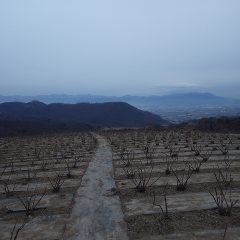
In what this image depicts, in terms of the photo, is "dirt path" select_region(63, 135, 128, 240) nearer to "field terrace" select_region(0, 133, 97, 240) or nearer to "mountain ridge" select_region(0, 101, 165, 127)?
"field terrace" select_region(0, 133, 97, 240)

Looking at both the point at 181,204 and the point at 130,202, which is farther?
the point at 130,202

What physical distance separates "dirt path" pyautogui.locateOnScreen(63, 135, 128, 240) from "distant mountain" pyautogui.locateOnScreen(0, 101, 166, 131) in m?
113

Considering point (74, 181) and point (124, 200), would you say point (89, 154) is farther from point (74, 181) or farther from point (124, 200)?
point (124, 200)

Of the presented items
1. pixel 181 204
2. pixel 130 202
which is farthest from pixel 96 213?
pixel 181 204

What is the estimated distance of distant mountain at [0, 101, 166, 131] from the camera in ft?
432

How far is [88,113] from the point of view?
14488cm

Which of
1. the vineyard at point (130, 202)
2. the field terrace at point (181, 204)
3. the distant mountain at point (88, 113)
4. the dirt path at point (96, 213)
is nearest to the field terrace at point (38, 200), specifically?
the vineyard at point (130, 202)

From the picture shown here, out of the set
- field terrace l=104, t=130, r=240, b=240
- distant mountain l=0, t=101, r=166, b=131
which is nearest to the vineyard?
field terrace l=104, t=130, r=240, b=240

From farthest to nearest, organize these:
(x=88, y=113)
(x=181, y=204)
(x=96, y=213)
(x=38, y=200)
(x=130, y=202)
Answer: (x=88, y=113) → (x=38, y=200) → (x=130, y=202) → (x=181, y=204) → (x=96, y=213)

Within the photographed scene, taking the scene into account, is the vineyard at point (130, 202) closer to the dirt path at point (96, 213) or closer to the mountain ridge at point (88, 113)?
the dirt path at point (96, 213)

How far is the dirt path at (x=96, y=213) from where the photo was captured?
6.66 meters

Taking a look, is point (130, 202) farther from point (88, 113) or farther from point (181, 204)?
point (88, 113)

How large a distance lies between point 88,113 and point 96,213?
138 metres

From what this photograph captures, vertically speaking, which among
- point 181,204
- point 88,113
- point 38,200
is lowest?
point 88,113
